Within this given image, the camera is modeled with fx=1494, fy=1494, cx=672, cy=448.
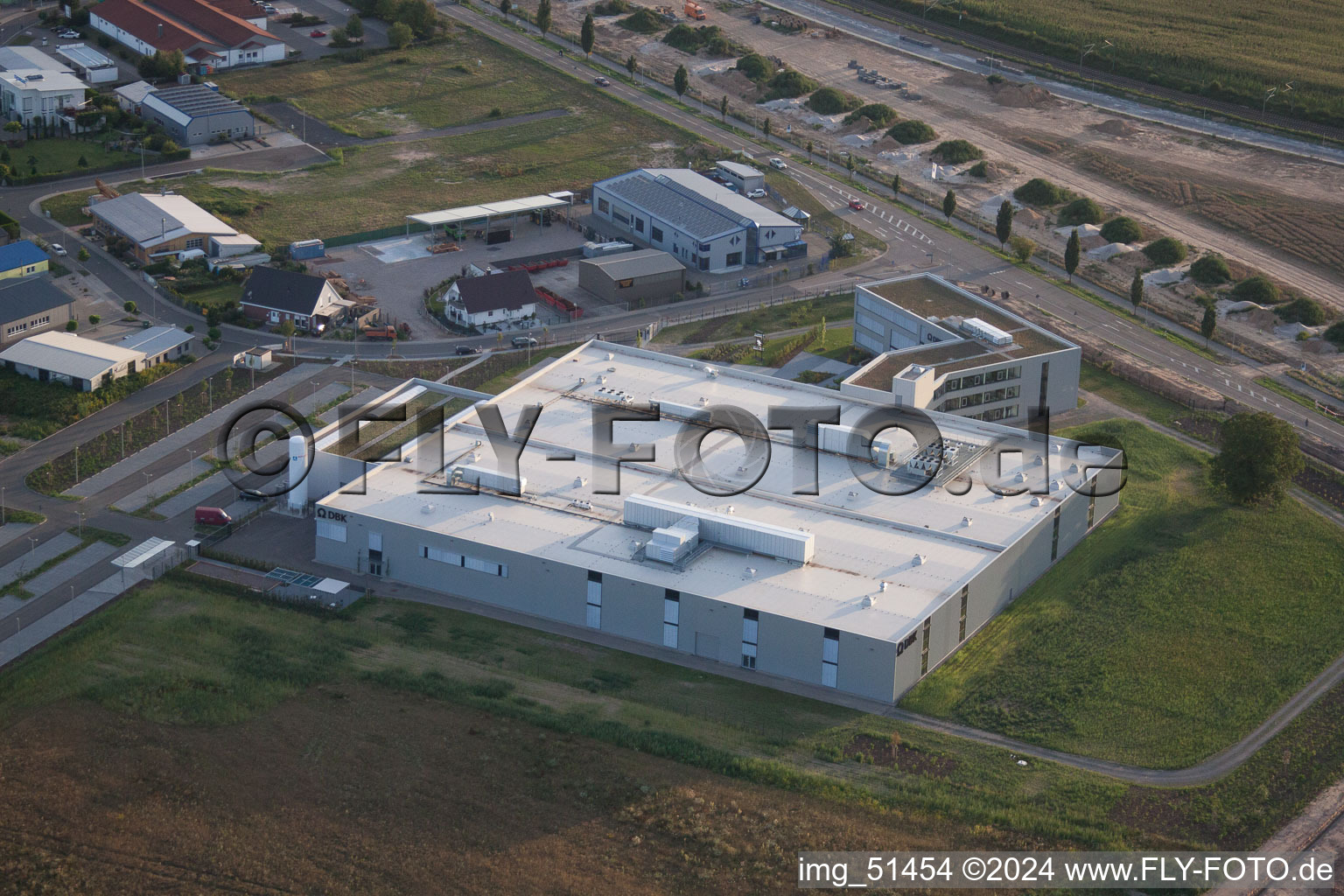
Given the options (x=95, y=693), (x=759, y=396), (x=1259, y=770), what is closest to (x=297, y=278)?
(x=759, y=396)

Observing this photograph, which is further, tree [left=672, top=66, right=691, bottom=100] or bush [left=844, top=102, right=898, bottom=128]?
tree [left=672, top=66, right=691, bottom=100]

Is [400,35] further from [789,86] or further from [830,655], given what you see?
[830,655]

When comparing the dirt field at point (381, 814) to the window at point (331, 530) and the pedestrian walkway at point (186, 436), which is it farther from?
the pedestrian walkway at point (186, 436)

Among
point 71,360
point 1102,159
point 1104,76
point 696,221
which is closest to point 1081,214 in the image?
point 1102,159

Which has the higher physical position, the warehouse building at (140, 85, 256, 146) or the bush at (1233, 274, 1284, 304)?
the warehouse building at (140, 85, 256, 146)

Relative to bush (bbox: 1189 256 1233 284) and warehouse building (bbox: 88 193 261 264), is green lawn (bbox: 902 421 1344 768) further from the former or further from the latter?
warehouse building (bbox: 88 193 261 264)

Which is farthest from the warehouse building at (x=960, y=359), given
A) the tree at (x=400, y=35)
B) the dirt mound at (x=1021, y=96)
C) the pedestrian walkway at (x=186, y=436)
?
the tree at (x=400, y=35)

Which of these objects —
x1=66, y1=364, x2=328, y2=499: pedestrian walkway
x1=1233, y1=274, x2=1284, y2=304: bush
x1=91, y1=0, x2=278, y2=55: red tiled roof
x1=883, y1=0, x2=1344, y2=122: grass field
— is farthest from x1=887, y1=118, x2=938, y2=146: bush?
x1=66, y1=364, x2=328, y2=499: pedestrian walkway
